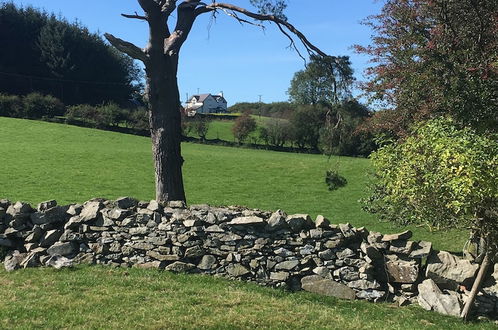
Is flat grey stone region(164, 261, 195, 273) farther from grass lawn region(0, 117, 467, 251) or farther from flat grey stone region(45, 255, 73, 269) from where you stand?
grass lawn region(0, 117, 467, 251)

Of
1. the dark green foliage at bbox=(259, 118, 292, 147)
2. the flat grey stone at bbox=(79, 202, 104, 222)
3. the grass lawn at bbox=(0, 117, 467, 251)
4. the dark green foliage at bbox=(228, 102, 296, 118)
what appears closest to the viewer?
the flat grey stone at bbox=(79, 202, 104, 222)

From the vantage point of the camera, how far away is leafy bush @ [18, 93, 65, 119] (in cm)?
4497

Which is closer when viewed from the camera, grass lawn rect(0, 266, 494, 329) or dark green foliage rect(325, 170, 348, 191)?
grass lawn rect(0, 266, 494, 329)

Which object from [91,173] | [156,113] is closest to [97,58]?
[91,173]

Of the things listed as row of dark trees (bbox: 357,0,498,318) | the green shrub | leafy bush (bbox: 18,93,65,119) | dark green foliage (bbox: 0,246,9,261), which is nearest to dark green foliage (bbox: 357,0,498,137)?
row of dark trees (bbox: 357,0,498,318)

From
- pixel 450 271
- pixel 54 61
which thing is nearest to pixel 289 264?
pixel 450 271

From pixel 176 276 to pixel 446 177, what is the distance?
4.89m

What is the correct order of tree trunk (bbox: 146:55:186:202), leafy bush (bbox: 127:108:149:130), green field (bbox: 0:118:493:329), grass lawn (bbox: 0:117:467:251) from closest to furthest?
green field (bbox: 0:118:493:329) → tree trunk (bbox: 146:55:186:202) → grass lawn (bbox: 0:117:467:251) → leafy bush (bbox: 127:108:149:130)

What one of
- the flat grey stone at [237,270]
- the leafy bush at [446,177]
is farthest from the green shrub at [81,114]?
the leafy bush at [446,177]

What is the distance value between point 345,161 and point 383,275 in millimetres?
19428

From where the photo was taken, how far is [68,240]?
9.09 m

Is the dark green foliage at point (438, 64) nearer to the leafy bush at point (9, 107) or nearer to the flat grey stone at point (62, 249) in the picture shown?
the flat grey stone at point (62, 249)

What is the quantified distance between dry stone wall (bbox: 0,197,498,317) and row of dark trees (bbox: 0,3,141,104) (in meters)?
52.8

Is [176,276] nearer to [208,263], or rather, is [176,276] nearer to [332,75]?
[208,263]
